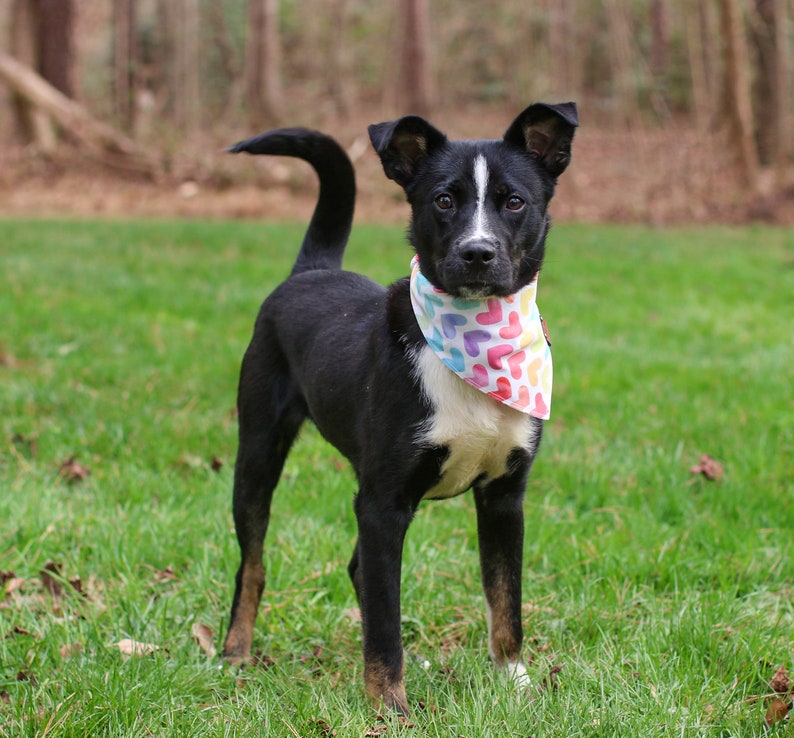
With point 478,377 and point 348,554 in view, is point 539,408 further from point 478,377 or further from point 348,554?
point 348,554

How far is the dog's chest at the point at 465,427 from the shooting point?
2.68 m

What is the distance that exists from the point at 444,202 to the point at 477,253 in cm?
27

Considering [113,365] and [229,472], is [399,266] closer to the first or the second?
[113,365]

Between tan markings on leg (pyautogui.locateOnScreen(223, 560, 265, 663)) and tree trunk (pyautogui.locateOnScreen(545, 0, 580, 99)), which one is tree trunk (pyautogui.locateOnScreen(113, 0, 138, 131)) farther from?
tan markings on leg (pyautogui.locateOnScreen(223, 560, 265, 663))

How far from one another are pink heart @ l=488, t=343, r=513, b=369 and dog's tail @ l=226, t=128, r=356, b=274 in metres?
1.12

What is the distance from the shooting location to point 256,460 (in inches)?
133

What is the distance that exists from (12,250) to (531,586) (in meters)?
8.86

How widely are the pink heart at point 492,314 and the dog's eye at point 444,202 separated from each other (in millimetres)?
314

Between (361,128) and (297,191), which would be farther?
(361,128)

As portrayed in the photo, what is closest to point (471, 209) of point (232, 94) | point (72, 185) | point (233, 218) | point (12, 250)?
point (12, 250)

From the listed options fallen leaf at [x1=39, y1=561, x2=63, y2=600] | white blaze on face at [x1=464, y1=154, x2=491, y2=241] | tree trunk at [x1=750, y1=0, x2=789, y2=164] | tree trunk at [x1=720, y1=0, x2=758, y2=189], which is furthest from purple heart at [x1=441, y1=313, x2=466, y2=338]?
tree trunk at [x1=750, y1=0, x2=789, y2=164]

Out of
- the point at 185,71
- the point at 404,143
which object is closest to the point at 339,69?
the point at 185,71

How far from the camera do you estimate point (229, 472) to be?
4.59m

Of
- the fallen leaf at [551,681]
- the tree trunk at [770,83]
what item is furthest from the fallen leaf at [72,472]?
the tree trunk at [770,83]
